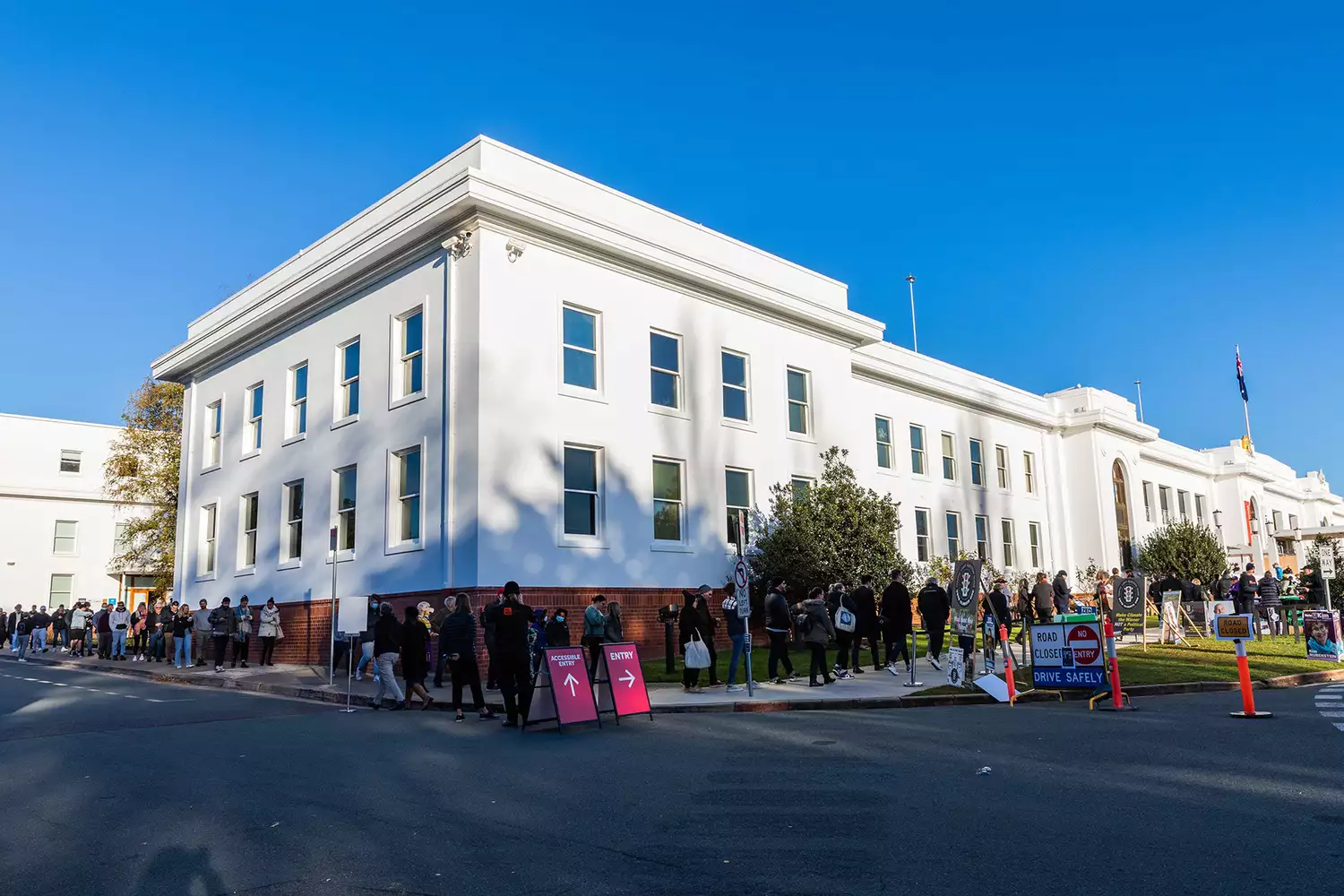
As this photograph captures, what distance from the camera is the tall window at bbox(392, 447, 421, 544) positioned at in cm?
2300

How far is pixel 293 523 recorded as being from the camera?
26953 millimetres

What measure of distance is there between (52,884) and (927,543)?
1301 inches

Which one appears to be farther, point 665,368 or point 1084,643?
point 665,368

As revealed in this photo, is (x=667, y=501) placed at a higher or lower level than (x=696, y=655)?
higher

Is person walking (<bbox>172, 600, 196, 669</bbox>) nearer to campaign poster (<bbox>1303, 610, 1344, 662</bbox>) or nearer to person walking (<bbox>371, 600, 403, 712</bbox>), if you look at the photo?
person walking (<bbox>371, 600, 403, 712</bbox>)

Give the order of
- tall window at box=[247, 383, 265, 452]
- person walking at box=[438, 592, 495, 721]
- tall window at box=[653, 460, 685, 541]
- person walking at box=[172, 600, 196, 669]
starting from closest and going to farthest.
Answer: person walking at box=[438, 592, 495, 721]
tall window at box=[653, 460, 685, 541]
person walking at box=[172, 600, 196, 669]
tall window at box=[247, 383, 265, 452]

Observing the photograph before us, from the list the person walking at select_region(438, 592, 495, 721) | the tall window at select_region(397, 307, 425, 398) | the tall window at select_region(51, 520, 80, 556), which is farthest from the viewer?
the tall window at select_region(51, 520, 80, 556)

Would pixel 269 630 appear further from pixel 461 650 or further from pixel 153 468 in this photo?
pixel 153 468

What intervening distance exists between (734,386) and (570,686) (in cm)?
1510

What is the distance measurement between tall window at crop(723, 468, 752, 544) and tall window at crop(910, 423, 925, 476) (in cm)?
1157

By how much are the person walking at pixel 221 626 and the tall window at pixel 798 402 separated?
50.3 ft

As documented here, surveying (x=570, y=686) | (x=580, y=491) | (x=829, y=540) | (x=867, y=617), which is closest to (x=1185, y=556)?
(x=829, y=540)

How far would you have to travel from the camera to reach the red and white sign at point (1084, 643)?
1502 centimetres

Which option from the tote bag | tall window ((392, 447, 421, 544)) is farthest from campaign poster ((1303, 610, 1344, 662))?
tall window ((392, 447, 421, 544))
